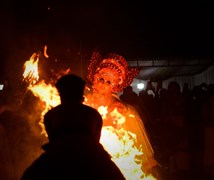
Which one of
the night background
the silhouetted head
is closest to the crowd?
the night background

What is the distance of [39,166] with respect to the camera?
3617 mm

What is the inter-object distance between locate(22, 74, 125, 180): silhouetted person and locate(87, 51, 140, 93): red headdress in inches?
111

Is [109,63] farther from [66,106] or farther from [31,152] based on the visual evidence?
[66,106]

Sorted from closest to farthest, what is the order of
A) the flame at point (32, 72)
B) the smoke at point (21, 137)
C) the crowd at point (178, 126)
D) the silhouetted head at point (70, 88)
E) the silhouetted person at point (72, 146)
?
the silhouetted person at point (72, 146) → the silhouetted head at point (70, 88) → the flame at point (32, 72) → the smoke at point (21, 137) → the crowd at point (178, 126)

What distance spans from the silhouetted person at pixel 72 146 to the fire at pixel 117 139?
2.69 metres

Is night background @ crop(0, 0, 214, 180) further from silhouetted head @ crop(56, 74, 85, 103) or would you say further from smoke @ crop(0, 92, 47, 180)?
silhouetted head @ crop(56, 74, 85, 103)

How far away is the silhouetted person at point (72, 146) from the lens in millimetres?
3617

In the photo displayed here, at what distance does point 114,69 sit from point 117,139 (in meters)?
1.02

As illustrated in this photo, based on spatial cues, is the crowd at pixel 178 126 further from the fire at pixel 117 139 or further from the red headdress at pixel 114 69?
the fire at pixel 117 139

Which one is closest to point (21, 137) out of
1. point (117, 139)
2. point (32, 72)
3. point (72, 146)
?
point (32, 72)

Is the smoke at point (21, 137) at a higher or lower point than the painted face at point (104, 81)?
lower

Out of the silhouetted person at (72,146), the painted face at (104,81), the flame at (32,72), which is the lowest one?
the silhouetted person at (72,146)

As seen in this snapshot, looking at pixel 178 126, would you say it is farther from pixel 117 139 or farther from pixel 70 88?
pixel 70 88

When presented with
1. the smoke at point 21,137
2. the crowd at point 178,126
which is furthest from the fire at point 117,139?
the crowd at point 178,126
